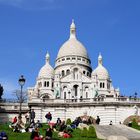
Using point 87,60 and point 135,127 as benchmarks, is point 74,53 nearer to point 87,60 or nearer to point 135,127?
point 87,60

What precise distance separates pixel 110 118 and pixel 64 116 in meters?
6.69

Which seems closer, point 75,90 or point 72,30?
point 75,90

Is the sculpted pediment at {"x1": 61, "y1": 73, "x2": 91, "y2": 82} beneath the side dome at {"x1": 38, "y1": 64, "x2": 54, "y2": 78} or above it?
beneath

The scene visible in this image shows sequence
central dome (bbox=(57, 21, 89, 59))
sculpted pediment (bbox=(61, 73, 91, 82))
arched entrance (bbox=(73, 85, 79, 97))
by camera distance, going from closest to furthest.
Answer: arched entrance (bbox=(73, 85, 79, 97))
sculpted pediment (bbox=(61, 73, 91, 82))
central dome (bbox=(57, 21, 89, 59))

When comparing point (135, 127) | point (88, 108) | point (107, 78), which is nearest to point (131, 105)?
point (88, 108)

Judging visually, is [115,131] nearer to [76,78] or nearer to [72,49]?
[76,78]

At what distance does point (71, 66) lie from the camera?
380 feet

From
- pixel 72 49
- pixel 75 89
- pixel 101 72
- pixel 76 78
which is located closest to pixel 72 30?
pixel 72 49

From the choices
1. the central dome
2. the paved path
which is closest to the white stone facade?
the central dome

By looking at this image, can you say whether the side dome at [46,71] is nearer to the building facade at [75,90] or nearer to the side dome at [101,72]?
the building facade at [75,90]

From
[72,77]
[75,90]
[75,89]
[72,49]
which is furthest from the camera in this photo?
[72,49]

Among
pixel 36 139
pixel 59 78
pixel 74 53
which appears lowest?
pixel 36 139

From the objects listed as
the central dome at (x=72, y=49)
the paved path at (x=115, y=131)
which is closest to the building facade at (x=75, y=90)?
the central dome at (x=72, y=49)

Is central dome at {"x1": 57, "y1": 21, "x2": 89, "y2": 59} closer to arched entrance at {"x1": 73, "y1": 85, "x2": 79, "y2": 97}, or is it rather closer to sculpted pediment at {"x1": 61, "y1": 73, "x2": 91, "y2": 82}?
sculpted pediment at {"x1": 61, "y1": 73, "x2": 91, "y2": 82}
